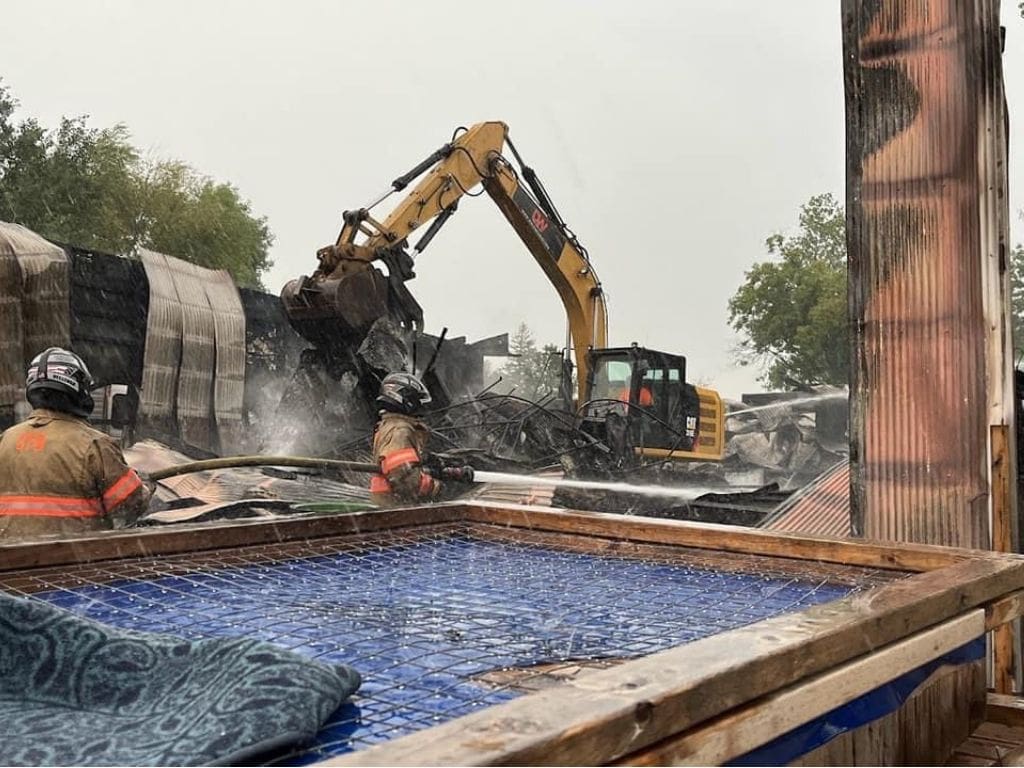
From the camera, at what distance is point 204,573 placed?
2650 mm

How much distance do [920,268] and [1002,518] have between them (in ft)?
2.59

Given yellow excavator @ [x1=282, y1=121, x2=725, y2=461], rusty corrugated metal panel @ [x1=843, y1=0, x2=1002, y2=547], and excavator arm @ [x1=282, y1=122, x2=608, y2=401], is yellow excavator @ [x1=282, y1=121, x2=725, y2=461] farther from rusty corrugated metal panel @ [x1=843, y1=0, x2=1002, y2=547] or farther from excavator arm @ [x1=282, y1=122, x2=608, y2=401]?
rusty corrugated metal panel @ [x1=843, y1=0, x2=1002, y2=547]

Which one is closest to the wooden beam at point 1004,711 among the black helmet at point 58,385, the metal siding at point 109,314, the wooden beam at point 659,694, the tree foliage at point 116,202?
the wooden beam at point 659,694

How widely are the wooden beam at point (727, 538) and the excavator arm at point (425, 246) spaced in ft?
22.5

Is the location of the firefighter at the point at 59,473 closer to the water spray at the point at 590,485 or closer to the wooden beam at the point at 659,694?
the wooden beam at the point at 659,694

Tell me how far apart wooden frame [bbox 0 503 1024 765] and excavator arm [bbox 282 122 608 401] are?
7523 millimetres

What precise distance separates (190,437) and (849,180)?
9043 mm

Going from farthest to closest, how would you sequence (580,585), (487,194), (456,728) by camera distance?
1. (487,194)
2. (580,585)
3. (456,728)

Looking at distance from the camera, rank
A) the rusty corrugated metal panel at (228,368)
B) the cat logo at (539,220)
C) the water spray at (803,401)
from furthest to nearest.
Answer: the water spray at (803,401) < the cat logo at (539,220) < the rusty corrugated metal panel at (228,368)

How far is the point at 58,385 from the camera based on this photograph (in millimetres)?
4043

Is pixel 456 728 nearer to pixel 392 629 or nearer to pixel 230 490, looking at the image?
pixel 392 629

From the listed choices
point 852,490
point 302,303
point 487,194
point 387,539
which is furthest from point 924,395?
point 487,194

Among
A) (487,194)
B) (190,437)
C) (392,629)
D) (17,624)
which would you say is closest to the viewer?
(17,624)

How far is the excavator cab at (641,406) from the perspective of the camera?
10.3m
